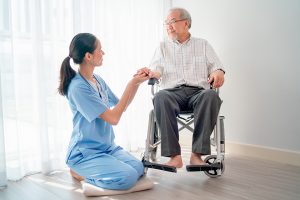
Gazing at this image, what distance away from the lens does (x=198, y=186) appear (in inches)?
70.1

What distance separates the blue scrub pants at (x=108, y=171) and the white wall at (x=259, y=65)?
3.71ft

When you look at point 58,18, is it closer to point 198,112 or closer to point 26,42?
point 26,42

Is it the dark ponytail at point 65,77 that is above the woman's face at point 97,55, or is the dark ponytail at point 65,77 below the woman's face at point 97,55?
below

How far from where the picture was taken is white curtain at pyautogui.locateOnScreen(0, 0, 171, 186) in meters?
1.90

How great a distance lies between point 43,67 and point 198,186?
1281 mm

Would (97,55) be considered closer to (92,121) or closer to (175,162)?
(92,121)

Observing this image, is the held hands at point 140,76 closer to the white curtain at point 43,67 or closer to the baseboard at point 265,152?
the white curtain at point 43,67

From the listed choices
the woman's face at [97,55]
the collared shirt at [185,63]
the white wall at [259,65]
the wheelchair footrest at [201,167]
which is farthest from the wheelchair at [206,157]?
the white wall at [259,65]

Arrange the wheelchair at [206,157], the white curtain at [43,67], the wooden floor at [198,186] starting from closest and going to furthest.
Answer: the wooden floor at [198,186]
the wheelchair at [206,157]
the white curtain at [43,67]

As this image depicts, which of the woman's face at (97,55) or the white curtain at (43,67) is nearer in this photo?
the woman's face at (97,55)

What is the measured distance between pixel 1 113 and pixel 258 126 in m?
1.88

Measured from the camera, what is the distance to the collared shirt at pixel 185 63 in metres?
2.17

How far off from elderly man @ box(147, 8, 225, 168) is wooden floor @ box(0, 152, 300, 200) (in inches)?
6.1

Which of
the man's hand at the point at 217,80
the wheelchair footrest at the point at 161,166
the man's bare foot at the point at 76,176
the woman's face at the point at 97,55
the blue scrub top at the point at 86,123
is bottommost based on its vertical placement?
the man's bare foot at the point at 76,176
